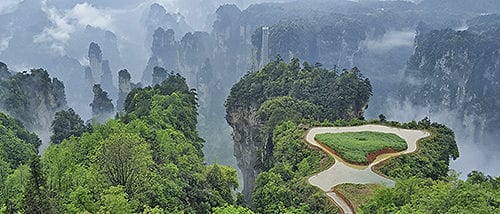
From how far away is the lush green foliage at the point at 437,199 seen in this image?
2075cm

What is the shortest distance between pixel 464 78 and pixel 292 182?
8364cm

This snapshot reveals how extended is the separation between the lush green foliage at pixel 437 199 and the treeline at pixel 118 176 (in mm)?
6595

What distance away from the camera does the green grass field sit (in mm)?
39469

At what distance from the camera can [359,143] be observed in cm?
4153

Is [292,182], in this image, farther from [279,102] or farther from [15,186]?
[279,102]

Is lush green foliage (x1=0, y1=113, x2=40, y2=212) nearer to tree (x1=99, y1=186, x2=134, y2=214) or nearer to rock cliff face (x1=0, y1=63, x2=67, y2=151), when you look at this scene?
tree (x1=99, y1=186, x2=134, y2=214)

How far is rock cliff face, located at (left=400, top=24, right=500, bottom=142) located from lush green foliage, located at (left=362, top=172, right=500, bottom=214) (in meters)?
84.8

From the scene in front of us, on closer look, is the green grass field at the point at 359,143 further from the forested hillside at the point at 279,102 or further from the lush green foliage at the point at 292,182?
the forested hillside at the point at 279,102

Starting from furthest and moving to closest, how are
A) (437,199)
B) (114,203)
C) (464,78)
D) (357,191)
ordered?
(464,78) < (357,191) < (114,203) < (437,199)

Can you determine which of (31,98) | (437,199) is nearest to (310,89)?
(31,98)

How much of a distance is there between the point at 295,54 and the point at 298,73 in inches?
2624

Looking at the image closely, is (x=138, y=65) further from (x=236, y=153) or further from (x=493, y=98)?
(x=236, y=153)

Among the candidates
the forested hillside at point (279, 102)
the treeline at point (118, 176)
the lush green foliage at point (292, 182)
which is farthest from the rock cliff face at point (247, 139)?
the lush green foliage at point (292, 182)

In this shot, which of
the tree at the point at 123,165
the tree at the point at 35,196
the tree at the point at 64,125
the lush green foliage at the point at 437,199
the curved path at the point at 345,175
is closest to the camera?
the lush green foliage at the point at 437,199
